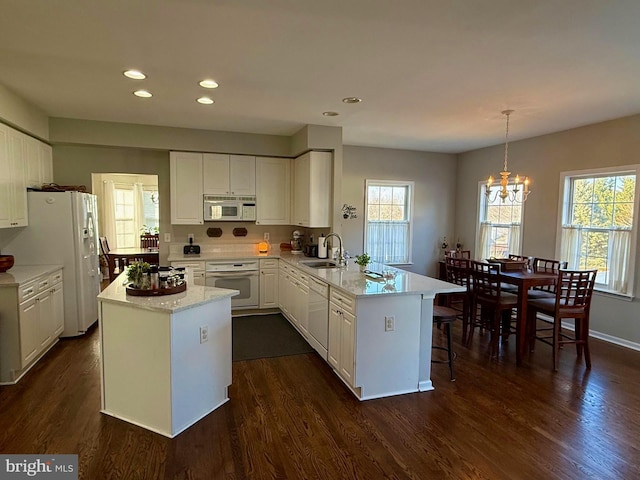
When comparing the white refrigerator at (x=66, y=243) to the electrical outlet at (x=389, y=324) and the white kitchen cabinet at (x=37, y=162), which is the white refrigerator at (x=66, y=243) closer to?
the white kitchen cabinet at (x=37, y=162)

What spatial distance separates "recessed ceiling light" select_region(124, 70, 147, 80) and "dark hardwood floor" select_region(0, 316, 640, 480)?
2.64m

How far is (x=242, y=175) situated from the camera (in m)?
5.63

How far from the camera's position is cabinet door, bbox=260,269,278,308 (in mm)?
5490

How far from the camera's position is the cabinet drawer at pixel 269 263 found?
547 centimetres

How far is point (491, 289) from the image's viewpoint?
13.8 ft

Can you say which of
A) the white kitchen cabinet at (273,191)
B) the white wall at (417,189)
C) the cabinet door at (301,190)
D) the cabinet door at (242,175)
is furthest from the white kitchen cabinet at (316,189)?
the white wall at (417,189)

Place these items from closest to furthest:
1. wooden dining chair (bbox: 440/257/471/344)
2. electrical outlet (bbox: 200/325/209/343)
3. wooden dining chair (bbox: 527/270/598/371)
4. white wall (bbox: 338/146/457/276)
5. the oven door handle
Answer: electrical outlet (bbox: 200/325/209/343)
wooden dining chair (bbox: 527/270/598/371)
wooden dining chair (bbox: 440/257/471/344)
the oven door handle
white wall (bbox: 338/146/457/276)

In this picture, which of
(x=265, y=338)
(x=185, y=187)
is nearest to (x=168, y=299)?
(x=265, y=338)

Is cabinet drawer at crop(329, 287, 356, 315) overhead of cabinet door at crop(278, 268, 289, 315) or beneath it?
overhead

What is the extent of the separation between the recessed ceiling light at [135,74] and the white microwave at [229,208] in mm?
2426

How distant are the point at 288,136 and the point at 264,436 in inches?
165

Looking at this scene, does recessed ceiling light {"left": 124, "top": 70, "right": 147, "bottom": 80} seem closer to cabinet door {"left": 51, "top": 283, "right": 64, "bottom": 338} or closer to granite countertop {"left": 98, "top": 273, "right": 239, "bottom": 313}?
granite countertop {"left": 98, "top": 273, "right": 239, "bottom": 313}

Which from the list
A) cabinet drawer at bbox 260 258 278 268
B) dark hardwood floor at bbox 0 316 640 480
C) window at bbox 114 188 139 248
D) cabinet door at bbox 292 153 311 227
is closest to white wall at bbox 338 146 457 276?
cabinet door at bbox 292 153 311 227

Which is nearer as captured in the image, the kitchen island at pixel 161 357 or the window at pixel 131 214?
the kitchen island at pixel 161 357
